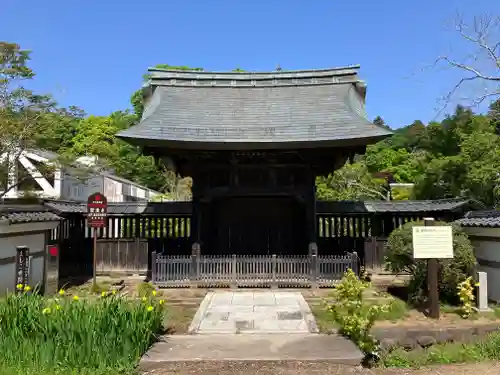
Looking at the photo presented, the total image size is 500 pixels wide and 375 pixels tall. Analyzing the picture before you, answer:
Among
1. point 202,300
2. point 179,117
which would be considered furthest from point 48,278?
point 179,117

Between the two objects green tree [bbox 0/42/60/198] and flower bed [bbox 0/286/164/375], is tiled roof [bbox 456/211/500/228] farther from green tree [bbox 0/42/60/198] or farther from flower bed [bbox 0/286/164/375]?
green tree [bbox 0/42/60/198]

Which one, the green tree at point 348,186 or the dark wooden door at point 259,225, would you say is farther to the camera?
the green tree at point 348,186

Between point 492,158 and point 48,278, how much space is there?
21201 mm

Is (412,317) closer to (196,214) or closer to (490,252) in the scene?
(490,252)

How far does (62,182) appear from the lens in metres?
30.4

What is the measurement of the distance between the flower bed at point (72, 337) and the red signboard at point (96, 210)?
641 centimetres

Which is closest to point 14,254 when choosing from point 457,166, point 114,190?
point 457,166

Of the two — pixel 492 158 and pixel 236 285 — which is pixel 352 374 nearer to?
pixel 236 285

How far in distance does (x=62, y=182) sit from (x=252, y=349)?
27556mm

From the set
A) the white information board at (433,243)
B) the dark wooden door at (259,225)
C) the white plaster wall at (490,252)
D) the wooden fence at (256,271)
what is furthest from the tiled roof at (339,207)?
the white information board at (433,243)

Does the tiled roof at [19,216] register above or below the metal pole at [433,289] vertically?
above

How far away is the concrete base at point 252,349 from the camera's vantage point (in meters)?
5.98

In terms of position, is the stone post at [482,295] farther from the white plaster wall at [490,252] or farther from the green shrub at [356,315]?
the green shrub at [356,315]

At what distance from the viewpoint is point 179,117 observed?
1356 cm
